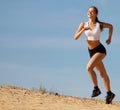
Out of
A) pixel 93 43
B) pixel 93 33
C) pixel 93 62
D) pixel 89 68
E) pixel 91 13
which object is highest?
pixel 91 13

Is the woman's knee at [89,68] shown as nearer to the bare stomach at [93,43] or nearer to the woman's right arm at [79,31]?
the bare stomach at [93,43]

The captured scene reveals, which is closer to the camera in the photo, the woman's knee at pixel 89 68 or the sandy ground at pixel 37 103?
the sandy ground at pixel 37 103

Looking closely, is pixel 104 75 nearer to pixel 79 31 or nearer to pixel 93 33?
pixel 93 33

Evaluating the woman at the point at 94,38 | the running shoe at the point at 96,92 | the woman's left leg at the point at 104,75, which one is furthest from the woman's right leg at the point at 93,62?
the running shoe at the point at 96,92

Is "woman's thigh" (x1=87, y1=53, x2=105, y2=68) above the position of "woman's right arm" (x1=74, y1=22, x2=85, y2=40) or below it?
below

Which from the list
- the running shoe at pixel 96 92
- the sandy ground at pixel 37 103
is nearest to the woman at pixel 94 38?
the running shoe at pixel 96 92

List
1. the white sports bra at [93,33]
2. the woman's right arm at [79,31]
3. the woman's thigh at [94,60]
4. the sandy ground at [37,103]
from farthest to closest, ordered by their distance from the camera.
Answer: the woman's thigh at [94,60], the white sports bra at [93,33], the woman's right arm at [79,31], the sandy ground at [37,103]

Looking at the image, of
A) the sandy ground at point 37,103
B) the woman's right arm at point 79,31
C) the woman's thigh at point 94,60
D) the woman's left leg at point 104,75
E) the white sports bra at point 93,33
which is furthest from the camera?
the woman's left leg at point 104,75

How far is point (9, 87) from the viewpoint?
1375 centimetres

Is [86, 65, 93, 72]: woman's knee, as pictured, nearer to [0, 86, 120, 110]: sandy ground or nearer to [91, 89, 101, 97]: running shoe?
[91, 89, 101, 97]: running shoe

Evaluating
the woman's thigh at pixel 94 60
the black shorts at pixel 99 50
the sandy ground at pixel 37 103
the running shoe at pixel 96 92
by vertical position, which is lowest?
the sandy ground at pixel 37 103

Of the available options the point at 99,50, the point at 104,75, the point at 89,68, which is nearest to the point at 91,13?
the point at 99,50

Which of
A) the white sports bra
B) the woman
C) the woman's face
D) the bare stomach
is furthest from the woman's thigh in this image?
the woman's face

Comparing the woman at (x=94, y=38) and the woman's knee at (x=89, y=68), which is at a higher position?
the woman at (x=94, y=38)
